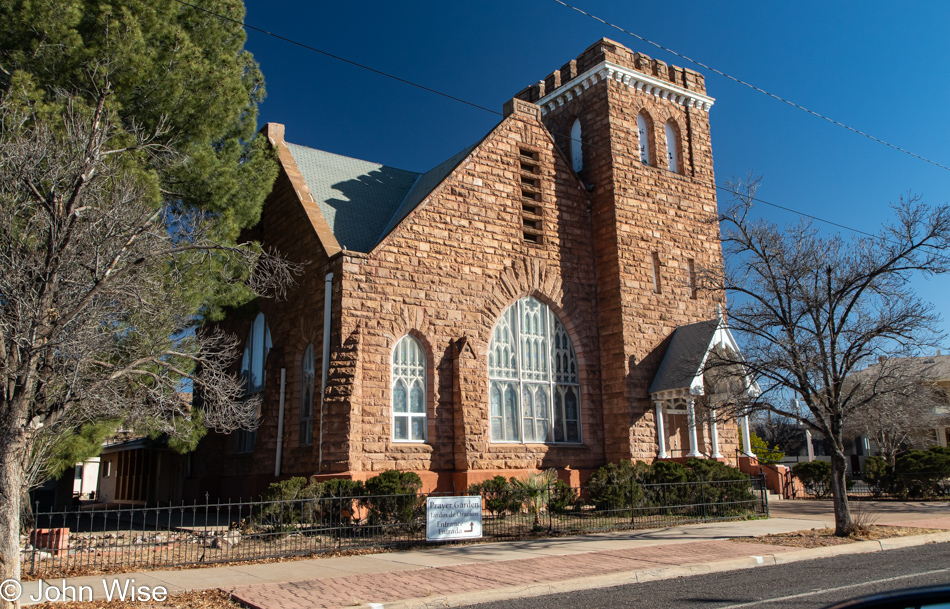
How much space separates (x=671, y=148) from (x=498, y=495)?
1407cm

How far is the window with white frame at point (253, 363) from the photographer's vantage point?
2208 cm

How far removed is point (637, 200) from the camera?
22.8 metres

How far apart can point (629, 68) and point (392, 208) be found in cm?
881

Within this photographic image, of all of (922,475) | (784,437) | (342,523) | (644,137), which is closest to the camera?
(342,523)

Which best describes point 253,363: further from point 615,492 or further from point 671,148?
point 671,148

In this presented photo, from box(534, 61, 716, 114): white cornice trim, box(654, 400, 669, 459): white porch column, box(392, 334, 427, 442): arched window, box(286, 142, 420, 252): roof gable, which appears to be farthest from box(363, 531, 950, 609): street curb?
box(534, 61, 716, 114): white cornice trim

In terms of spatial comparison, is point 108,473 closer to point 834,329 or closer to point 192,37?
point 192,37

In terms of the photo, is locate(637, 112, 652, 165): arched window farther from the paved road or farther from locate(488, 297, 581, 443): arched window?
the paved road

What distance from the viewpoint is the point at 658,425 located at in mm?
21031

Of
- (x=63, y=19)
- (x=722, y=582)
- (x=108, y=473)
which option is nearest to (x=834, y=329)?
(x=722, y=582)

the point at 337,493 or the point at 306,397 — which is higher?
the point at 306,397

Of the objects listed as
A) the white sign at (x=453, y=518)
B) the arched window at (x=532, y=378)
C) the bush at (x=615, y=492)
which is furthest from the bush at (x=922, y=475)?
the white sign at (x=453, y=518)

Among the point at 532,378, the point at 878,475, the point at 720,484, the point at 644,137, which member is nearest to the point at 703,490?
the point at 720,484

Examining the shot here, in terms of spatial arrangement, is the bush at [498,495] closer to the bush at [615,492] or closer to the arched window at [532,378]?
the bush at [615,492]
